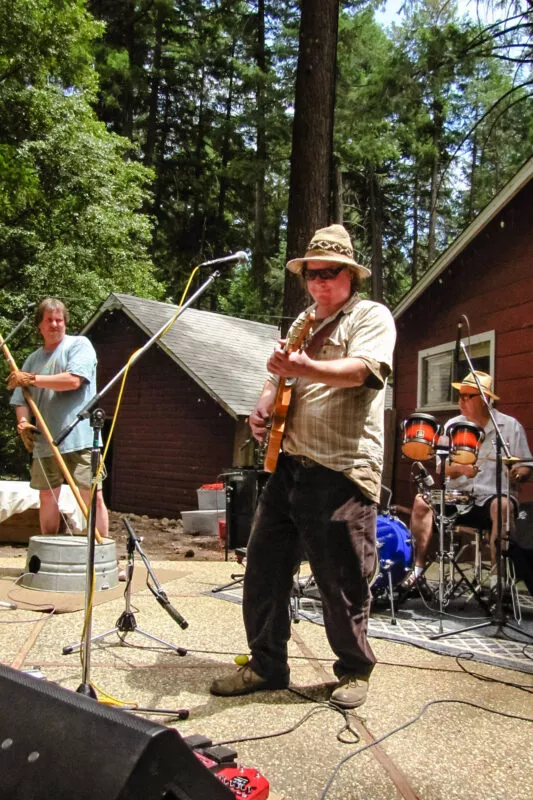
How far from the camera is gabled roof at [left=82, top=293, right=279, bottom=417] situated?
1295cm

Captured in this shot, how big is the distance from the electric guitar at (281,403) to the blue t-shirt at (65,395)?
2.32 m

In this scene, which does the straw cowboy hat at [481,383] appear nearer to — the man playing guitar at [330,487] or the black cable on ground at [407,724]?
the man playing guitar at [330,487]

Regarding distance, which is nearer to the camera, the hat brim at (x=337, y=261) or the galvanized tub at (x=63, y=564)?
the hat brim at (x=337, y=261)

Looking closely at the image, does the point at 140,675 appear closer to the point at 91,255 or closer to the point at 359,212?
the point at 91,255

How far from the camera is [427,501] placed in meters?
5.18

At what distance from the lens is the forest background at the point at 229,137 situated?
1162cm

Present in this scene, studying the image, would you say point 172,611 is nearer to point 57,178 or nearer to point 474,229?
point 474,229

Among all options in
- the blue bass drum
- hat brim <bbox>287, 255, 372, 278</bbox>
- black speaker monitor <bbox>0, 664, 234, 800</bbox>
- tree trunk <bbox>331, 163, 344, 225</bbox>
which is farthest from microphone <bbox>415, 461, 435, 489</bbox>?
tree trunk <bbox>331, 163, 344, 225</bbox>

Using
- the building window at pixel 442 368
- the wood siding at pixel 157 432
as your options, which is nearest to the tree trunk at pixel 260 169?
the wood siding at pixel 157 432

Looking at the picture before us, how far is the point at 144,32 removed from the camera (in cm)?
2478

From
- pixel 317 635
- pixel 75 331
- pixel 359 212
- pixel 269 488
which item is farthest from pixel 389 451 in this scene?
pixel 359 212

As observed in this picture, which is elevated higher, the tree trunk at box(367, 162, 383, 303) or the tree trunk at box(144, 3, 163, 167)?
the tree trunk at box(144, 3, 163, 167)

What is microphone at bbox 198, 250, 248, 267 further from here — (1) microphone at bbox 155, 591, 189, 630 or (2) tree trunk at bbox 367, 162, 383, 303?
(2) tree trunk at bbox 367, 162, 383, 303

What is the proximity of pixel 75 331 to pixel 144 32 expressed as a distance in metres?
12.7
